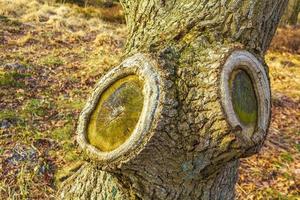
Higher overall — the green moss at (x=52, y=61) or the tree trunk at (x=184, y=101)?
the tree trunk at (x=184, y=101)

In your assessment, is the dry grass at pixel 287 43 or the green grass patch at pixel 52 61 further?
the dry grass at pixel 287 43

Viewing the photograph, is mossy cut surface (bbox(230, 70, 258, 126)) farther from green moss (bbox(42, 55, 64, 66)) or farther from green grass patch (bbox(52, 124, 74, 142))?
green moss (bbox(42, 55, 64, 66))

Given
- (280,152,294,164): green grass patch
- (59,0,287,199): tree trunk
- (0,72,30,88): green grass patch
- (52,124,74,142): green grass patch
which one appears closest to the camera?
(59,0,287,199): tree trunk

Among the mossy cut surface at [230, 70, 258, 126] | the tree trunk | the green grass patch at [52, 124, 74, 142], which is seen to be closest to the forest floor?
the green grass patch at [52, 124, 74, 142]

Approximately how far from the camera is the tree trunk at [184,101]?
1.79m

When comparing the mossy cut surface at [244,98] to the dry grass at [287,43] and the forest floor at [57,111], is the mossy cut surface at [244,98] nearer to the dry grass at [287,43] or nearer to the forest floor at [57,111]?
the forest floor at [57,111]

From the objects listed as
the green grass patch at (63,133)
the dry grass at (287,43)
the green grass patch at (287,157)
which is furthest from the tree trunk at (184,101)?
the dry grass at (287,43)

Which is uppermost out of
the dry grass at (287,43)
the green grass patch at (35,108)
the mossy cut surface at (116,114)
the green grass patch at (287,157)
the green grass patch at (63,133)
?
the mossy cut surface at (116,114)

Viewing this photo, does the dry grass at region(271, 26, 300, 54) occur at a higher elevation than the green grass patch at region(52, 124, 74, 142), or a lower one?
lower

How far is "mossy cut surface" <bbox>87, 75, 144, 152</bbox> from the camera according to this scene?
1.90 meters

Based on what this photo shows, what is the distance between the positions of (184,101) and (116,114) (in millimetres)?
372

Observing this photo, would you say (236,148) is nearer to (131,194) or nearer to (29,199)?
(131,194)

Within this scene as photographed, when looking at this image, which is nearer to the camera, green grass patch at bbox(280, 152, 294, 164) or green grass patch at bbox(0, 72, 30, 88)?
green grass patch at bbox(280, 152, 294, 164)

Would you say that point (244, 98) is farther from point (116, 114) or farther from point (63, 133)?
point (63, 133)
